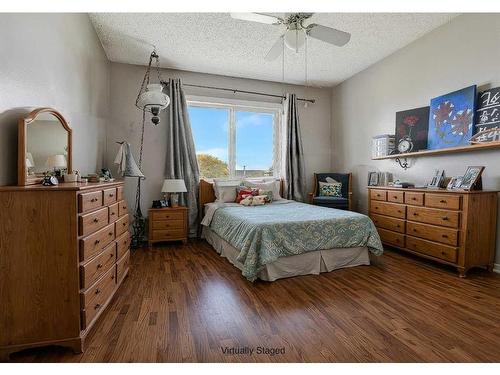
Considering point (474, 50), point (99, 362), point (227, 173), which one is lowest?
point (99, 362)

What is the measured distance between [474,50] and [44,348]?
14.7 ft

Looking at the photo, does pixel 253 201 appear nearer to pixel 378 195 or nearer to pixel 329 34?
pixel 378 195

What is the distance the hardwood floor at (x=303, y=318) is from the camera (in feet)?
4.96

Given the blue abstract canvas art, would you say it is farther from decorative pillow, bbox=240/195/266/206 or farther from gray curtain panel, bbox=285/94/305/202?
decorative pillow, bbox=240/195/266/206

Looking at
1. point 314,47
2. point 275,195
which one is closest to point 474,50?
point 314,47

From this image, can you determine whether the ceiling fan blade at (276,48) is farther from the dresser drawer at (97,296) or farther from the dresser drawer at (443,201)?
the dresser drawer at (97,296)

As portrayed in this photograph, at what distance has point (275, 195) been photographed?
4387 mm

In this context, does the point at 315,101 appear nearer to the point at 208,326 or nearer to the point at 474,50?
the point at 474,50

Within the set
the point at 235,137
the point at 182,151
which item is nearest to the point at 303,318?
the point at 182,151

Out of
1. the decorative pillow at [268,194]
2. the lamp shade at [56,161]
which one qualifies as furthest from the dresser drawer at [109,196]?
the decorative pillow at [268,194]

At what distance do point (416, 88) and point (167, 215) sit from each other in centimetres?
378

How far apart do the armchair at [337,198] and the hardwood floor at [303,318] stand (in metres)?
1.54

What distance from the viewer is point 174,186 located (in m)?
3.87

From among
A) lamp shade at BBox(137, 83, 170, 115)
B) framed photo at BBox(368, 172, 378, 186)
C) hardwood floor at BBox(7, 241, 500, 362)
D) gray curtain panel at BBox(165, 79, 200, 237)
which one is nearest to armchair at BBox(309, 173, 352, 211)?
framed photo at BBox(368, 172, 378, 186)
